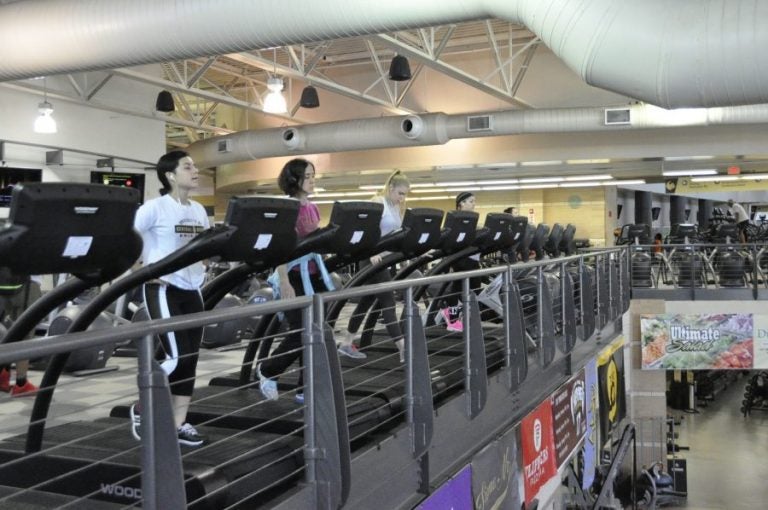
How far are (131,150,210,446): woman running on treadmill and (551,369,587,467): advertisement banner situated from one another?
3.22 metres

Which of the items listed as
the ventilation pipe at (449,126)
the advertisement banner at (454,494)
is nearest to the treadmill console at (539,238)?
the advertisement banner at (454,494)

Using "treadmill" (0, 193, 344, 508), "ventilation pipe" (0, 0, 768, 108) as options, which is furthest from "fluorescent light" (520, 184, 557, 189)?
"treadmill" (0, 193, 344, 508)

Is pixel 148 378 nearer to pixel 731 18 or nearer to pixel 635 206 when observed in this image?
pixel 731 18

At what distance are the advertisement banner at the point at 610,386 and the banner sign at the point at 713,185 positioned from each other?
8.56 m

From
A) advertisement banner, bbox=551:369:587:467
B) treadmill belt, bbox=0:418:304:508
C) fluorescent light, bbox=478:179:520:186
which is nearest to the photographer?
treadmill belt, bbox=0:418:304:508

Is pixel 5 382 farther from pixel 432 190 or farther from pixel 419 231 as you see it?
pixel 432 190

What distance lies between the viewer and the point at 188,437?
2.68m

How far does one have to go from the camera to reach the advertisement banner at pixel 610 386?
298 inches

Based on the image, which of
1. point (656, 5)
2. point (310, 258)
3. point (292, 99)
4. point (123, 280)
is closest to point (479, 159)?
point (292, 99)

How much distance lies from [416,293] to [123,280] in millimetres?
2620

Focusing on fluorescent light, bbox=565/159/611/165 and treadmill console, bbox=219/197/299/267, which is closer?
treadmill console, bbox=219/197/299/267

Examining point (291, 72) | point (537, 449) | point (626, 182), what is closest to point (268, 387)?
point (537, 449)

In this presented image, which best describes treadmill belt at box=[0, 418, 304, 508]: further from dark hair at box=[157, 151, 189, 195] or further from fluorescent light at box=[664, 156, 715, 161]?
fluorescent light at box=[664, 156, 715, 161]

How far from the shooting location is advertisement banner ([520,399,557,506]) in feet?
15.5
